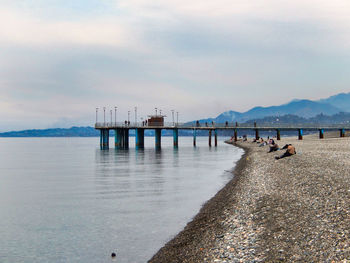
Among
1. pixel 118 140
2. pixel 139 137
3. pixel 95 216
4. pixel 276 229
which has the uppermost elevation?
pixel 139 137

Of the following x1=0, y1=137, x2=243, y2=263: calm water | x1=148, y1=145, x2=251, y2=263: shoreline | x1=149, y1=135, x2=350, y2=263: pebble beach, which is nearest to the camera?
x1=149, y1=135, x2=350, y2=263: pebble beach

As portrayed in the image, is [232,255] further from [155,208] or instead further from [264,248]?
[155,208]

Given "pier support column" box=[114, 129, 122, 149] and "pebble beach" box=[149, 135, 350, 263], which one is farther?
"pier support column" box=[114, 129, 122, 149]

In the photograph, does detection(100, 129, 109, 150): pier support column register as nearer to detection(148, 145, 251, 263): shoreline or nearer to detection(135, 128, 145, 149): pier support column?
detection(135, 128, 145, 149): pier support column

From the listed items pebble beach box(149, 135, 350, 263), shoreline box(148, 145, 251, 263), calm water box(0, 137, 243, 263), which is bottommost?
calm water box(0, 137, 243, 263)

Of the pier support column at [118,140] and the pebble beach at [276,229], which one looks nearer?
the pebble beach at [276,229]

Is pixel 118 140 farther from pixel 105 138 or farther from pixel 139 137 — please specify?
pixel 139 137

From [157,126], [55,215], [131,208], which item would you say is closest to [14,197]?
[55,215]

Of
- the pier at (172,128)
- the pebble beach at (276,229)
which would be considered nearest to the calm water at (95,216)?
the pebble beach at (276,229)

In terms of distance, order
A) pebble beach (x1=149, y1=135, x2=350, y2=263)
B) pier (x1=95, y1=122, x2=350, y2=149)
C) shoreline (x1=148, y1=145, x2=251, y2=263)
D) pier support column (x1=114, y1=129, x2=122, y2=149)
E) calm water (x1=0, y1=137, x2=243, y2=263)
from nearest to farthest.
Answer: pebble beach (x1=149, y1=135, x2=350, y2=263)
shoreline (x1=148, y1=145, x2=251, y2=263)
calm water (x1=0, y1=137, x2=243, y2=263)
pier (x1=95, y1=122, x2=350, y2=149)
pier support column (x1=114, y1=129, x2=122, y2=149)

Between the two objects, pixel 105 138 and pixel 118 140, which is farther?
pixel 118 140

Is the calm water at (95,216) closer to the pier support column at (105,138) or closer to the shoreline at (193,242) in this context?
the shoreline at (193,242)

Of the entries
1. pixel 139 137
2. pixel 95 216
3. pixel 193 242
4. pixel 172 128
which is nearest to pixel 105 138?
pixel 139 137

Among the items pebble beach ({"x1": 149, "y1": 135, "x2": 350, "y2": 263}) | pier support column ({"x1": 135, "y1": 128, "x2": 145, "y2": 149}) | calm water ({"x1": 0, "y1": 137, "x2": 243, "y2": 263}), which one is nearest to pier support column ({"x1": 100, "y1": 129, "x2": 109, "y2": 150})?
pier support column ({"x1": 135, "y1": 128, "x2": 145, "y2": 149})
